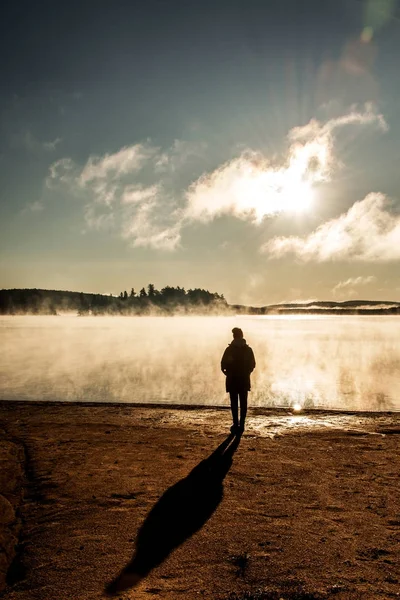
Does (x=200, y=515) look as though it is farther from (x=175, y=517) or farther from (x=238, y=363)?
(x=238, y=363)

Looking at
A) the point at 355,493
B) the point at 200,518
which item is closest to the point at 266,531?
the point at 200,518

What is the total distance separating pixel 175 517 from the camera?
6.29 m

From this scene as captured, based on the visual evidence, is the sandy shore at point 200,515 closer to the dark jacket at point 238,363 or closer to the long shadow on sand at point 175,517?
the long shadow on sand at point 175,517

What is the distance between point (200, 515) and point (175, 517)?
0.38 meters

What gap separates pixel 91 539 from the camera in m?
5.67

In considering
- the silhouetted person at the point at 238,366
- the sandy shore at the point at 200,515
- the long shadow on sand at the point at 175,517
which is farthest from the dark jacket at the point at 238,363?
the long shadow on sand at the point at 175,517

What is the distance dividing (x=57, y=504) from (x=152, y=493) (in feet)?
5.00

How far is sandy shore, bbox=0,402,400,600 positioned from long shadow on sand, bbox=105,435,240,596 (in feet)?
0.08

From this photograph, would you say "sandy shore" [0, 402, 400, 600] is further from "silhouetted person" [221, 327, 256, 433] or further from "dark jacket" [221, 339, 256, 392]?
"dark jacket" [221, 339, 256, 392]

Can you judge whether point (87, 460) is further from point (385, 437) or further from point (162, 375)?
point (162, 375)

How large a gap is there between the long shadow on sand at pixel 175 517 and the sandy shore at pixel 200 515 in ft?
0.08

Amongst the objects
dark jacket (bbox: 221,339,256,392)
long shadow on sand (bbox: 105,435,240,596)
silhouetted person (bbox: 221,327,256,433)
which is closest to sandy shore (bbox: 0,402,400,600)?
long shadow on sand (bbox: 105,435,240,596)

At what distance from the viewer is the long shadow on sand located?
5.01m

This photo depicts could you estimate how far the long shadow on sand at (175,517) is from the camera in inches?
197
